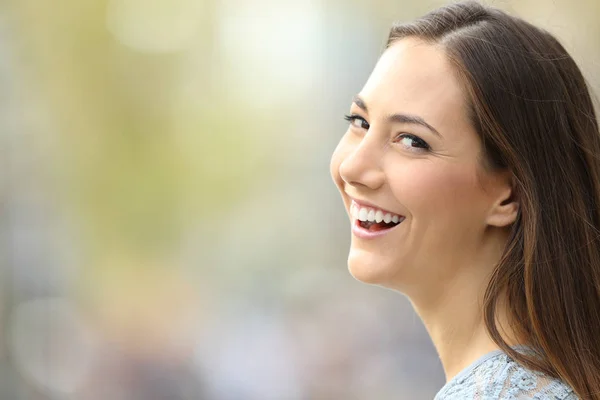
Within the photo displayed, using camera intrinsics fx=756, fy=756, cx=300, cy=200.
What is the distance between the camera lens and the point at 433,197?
131 centimetres

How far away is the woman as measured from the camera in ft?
4.18

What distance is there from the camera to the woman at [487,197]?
1.28 m

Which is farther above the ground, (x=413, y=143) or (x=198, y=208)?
(x=413, y=143)

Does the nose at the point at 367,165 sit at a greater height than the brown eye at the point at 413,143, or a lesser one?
lesser

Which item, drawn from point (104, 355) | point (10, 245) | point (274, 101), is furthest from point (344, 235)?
point (10, 245)

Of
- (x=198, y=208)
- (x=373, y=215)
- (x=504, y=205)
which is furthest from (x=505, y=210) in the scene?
(x=198, y=208)

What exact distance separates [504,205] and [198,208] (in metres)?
1.65

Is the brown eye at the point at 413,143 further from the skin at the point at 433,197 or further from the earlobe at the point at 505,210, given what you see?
the earlobe at the point at 505,210

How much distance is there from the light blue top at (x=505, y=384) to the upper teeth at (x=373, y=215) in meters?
0.29

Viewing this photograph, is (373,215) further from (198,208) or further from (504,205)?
(198,208)

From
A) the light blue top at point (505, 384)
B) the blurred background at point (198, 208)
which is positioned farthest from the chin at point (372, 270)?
the blurred background at point (198, 208)

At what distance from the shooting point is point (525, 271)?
1272 mm

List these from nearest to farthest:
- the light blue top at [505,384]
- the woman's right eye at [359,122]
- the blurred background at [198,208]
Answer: the light blue top at [505,384] < the woman's right eye at [359,122] < the blurred background at [198,208]

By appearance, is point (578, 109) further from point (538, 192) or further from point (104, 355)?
point (104, 355)
